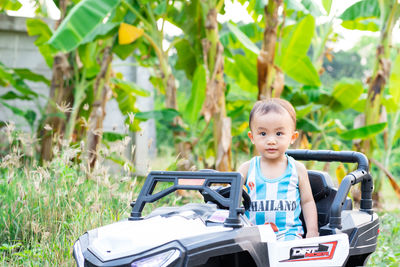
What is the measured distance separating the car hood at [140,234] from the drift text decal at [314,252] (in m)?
0.36

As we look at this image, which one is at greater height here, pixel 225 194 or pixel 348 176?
pixel 348 176

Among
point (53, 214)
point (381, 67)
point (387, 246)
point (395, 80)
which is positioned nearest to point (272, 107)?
point (53, 214)

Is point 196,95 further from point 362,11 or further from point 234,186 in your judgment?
point 234,186

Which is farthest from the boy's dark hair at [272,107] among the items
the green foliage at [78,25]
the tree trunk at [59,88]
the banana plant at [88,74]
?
the tree trunk at [59,88]

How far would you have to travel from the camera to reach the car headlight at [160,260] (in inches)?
69.5

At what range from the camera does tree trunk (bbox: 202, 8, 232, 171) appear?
5.45 m

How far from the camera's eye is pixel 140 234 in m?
1.91

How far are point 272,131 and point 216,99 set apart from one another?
120 inches

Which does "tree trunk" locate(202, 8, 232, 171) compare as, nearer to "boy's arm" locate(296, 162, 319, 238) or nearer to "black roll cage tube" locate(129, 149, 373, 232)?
"black roll cage tube" locate(129, 149, 373, 232)

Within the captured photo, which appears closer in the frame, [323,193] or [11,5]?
[323,193]

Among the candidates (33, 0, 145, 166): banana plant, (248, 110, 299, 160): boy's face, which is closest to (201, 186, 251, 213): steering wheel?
(248, 110, 299, 160): boy's face

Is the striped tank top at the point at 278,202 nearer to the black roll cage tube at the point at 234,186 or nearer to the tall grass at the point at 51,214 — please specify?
the black roll cage tube at the point at 234,186

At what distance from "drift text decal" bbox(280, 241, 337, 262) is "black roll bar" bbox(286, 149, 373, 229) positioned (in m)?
0.22

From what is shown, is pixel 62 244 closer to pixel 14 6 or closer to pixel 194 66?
pixel 194 66
